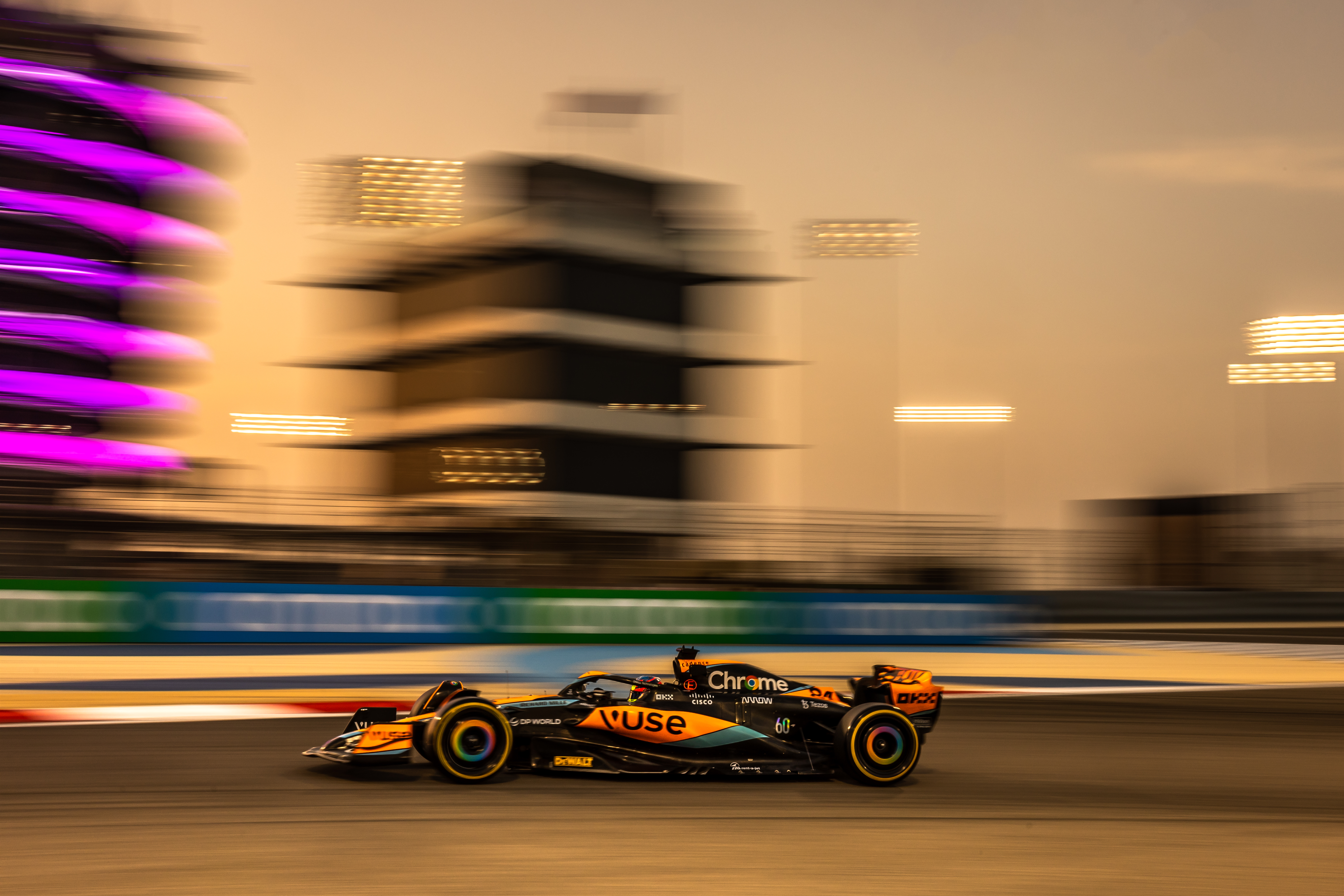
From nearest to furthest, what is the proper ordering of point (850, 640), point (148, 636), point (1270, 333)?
point (148, 636) → point (850, 640) → point (1270, 333)

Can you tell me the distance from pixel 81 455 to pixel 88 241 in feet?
18.7

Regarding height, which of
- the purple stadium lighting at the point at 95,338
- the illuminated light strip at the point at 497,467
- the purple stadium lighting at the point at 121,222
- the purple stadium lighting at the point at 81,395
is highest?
the purple stadium lighting at the point at 121,222

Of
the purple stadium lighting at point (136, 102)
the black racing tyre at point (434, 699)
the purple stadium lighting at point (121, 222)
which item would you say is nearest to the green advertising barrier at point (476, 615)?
the black racing tyre at point (434, 699)

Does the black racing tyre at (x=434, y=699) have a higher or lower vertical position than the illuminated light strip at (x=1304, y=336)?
lower

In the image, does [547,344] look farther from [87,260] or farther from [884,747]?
[884,747]

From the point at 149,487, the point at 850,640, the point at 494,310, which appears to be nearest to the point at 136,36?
→ the point at 494,310

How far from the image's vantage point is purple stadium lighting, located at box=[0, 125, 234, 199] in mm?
31312

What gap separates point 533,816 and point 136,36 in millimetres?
34760

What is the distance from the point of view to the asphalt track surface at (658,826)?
180 inches

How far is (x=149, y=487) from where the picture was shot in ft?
83.7

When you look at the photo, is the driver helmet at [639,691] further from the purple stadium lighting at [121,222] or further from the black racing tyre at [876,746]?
the purple stadium lighting at [121,222]

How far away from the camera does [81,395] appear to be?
106ft

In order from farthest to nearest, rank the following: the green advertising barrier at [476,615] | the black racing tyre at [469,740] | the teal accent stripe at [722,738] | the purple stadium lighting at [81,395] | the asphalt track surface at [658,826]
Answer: the purple stadium lighting at [81,395] → the green advertising barrier at [476,615] → the teal accent stripe at [722,738] → the black racing tyre at [469,740] → the asphalt track surface at [658,826]

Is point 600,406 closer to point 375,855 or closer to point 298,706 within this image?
point 298,706
